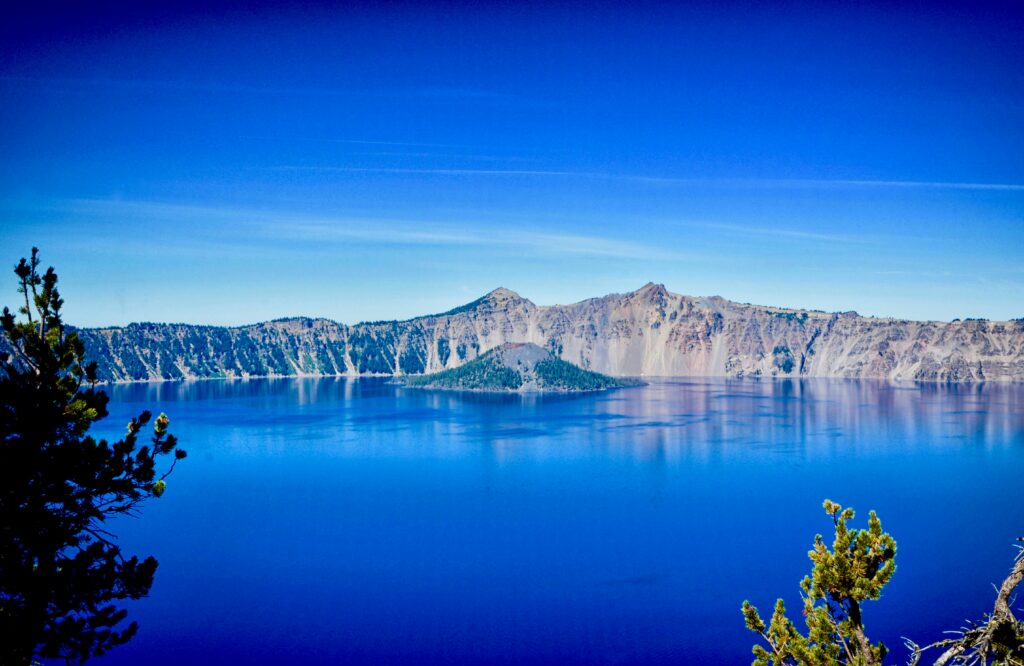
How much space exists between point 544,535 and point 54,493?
42661 mm

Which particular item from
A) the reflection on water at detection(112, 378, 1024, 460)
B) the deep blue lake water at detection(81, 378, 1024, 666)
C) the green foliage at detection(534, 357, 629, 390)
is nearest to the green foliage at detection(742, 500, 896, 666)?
the deep blue lake water at detection(81, 378, 1024, 666)

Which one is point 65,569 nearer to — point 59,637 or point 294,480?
point 59,637

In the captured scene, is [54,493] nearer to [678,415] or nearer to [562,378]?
[678,415]

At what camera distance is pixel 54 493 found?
37.2 feet

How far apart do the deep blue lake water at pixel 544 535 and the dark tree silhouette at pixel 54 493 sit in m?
22.3

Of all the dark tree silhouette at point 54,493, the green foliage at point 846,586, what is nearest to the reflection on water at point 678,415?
the green foliage at point 846,586

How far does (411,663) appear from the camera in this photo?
3144 cm

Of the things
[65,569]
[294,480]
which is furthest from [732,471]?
[65,569]

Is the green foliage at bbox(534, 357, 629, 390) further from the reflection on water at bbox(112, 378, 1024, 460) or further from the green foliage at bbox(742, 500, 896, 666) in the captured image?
the green foliage at bbox(742, 500, 896, 666)

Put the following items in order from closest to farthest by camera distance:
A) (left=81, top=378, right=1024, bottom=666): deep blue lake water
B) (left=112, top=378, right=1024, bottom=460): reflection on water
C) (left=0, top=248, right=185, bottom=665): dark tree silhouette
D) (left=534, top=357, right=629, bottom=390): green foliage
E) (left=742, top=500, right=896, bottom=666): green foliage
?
(left=742, top=500, right=896, bottom=666): green foliage, (left=0, top=248, right=185, bottom=665): dark tree silhouette, (left=81, top=378, right=1024, bottom=666): deep blue lake water, (left=112, top=378, right=1024, bottom=460): reflection on water, (left=534, top=357, right=629, bottom=390): green foliage

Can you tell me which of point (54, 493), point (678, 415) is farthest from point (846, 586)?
point (678, 415)

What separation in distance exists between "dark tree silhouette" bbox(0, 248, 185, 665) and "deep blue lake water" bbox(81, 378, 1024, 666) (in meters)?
22.3

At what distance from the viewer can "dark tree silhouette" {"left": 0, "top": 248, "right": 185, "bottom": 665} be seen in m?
10.7

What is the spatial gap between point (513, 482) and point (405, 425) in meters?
50.8
